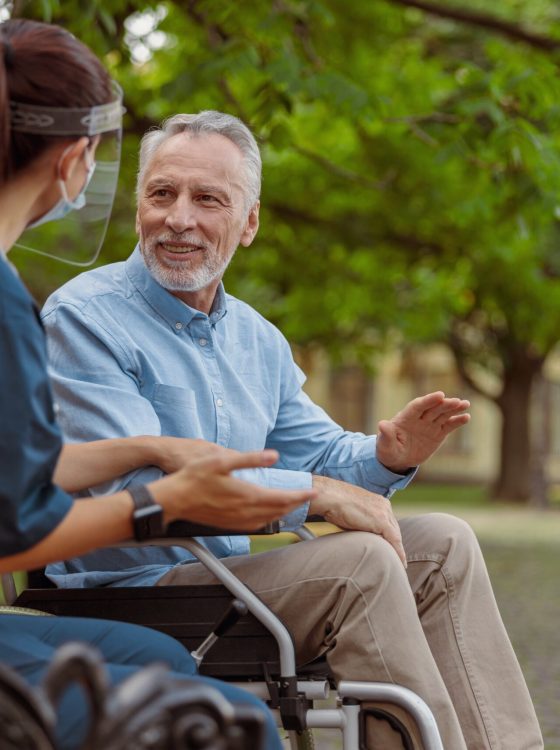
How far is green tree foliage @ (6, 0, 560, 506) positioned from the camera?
797 cm

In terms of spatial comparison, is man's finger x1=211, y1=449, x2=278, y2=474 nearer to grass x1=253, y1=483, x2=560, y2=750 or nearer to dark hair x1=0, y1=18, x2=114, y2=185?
dark hair x1=0, y1=18, x2=114, y2=185

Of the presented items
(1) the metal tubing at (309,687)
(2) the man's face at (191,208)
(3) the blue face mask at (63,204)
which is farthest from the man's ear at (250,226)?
(3) the blue face mask at (63,204)

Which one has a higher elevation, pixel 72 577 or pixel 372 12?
pixel 72 577

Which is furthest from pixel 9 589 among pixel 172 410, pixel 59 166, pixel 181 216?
pixel 59 166

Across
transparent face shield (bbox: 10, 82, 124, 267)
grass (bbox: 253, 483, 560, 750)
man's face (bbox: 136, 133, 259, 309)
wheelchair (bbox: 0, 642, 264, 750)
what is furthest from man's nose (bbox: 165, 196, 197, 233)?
grass (bbox: 253, 483, 560, 750)

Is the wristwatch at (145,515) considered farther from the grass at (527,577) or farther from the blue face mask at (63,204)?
the grass at (527,577)

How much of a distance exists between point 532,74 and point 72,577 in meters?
5.30

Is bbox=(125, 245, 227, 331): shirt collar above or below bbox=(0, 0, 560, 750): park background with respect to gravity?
above

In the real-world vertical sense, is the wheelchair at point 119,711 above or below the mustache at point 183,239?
above

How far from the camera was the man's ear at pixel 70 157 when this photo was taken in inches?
88.4

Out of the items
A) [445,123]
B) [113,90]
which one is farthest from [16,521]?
[445,123]

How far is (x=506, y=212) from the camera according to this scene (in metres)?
9.92

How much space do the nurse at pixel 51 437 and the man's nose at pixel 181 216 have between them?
40.4 inches

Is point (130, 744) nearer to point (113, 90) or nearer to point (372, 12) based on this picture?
point (113, 90)
